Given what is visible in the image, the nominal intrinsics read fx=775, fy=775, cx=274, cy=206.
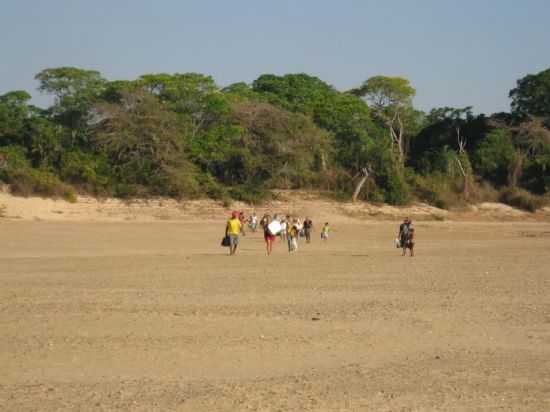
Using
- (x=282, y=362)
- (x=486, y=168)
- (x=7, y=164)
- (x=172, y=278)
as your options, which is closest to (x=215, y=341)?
(x=282, y=362)

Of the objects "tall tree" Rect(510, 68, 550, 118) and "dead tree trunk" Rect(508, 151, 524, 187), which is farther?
"tall tree" Rect(510, 68, 550, 118)

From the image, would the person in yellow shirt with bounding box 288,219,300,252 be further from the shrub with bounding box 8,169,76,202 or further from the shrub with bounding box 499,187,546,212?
the shrub with bounding box 499,187,546,212

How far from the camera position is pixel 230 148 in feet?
141

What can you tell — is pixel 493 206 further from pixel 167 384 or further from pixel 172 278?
pixel 167 384

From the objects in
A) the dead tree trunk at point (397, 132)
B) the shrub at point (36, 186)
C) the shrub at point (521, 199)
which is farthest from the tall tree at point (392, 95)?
the shrub at point (36, 186)

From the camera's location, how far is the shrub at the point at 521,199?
152ft

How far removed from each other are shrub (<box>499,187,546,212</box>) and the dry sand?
28.5m

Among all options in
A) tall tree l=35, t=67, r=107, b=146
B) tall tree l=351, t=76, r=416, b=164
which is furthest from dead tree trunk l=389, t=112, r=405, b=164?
tall tree l=35, t=67, r=107, b=146

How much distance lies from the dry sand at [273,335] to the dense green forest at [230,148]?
2069 centimetres

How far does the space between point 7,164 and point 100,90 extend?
10007 millimetres

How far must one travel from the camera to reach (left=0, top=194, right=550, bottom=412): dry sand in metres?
6.71

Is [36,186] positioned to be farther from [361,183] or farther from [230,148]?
[361,183]

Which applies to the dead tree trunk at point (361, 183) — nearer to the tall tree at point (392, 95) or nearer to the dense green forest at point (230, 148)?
the dense green forest at point (230, 148)

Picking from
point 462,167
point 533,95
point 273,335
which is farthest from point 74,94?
point 273,335
